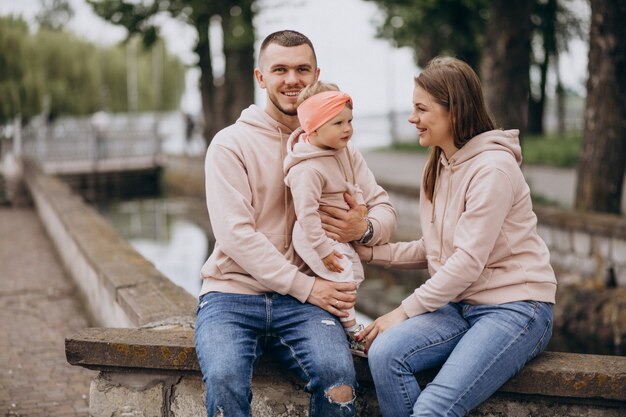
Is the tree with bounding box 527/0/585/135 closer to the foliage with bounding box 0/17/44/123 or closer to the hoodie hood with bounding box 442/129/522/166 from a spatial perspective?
the foliage with bounding box 0/17/44/123

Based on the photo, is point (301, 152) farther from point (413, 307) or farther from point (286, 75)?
point (413, 307)

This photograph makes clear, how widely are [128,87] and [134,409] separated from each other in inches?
1705

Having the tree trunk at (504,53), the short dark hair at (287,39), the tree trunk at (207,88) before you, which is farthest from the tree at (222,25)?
the short dark hair at (287,39)

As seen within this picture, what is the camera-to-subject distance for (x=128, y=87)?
148 feet

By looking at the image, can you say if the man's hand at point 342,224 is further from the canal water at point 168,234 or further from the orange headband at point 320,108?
the canal water at point 168,234

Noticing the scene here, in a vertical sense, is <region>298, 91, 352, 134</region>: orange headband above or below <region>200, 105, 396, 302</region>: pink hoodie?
above

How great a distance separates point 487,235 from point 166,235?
13.4 meters

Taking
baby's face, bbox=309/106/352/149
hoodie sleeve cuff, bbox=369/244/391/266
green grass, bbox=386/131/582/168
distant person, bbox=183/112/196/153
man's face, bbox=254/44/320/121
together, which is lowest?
distant person, bbox=183/112/196/153

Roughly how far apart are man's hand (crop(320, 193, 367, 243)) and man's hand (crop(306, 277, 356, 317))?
0.21m

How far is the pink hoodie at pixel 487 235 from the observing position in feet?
10.3

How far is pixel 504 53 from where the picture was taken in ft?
38.1

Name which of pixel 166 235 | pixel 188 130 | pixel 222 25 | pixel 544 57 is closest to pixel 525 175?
pixel 222 25

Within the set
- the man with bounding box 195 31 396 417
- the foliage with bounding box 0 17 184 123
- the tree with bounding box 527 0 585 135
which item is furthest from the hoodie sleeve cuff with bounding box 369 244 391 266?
the foliage with bounding box 0 17 184 123

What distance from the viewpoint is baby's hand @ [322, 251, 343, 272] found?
341cm
